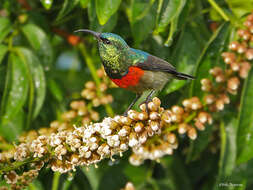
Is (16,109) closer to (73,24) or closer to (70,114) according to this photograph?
(70,114)

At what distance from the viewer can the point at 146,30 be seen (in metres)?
2.35

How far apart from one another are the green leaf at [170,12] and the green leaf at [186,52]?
0.40 meters

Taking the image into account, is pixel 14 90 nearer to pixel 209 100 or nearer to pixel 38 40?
pixel 38 40

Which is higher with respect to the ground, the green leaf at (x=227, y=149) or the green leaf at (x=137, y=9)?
the green leaf at (x=137, y=9)

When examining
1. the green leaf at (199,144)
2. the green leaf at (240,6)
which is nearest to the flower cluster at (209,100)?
the green leaf at (199,144)

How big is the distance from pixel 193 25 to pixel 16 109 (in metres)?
1.23

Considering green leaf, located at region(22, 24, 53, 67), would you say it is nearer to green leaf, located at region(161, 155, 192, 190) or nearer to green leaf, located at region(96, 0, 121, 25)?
green leaf, located at region(96, 0, 121, 25)

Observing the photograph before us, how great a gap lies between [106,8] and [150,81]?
44 centimetres

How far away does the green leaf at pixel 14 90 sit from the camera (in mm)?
2316

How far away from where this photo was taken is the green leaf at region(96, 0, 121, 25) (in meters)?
2.03

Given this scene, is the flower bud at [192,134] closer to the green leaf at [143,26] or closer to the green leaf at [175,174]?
the green leaf at [143,26]

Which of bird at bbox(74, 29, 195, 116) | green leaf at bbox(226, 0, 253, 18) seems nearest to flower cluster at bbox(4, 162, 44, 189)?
bird at bbox(74, 29, 195, 116)

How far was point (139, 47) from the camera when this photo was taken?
→ 2.65 metres

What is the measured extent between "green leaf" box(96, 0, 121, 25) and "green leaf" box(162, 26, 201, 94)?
1.85 ft
